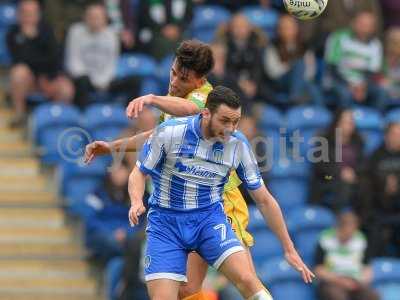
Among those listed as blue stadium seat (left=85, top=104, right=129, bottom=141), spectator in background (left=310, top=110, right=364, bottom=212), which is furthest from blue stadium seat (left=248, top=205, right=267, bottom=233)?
blue stadium seat (left=85, top=104, right=129, bottom=141)

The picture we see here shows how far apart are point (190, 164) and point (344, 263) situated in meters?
4.45

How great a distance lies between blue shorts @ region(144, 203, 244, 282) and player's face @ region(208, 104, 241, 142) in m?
0.63

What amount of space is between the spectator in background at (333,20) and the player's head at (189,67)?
6.51 meters

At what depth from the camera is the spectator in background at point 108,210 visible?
45.3 ft

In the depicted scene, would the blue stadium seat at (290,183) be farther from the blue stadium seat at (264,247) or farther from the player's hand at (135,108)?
the player's hand at (135,108)

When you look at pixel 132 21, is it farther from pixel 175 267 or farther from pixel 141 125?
pixel 175 267

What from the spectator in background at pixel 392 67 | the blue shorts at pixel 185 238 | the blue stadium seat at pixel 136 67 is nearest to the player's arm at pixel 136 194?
the blue shorts at pixel 185 238

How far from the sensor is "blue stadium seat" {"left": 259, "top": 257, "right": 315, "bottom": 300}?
13133 millimetres

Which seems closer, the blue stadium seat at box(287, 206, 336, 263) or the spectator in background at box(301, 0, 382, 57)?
the blue stadium seat at box(287, 206, 336, 263)

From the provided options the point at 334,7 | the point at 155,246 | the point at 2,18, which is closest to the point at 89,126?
the point at 2,18

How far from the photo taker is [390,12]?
17656 millimetres

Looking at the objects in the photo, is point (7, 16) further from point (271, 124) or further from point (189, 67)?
point (189, 67)

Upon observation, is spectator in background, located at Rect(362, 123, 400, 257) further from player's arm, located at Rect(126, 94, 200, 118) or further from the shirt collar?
the shirt collar

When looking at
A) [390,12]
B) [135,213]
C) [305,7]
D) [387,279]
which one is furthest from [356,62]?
[135,213]
